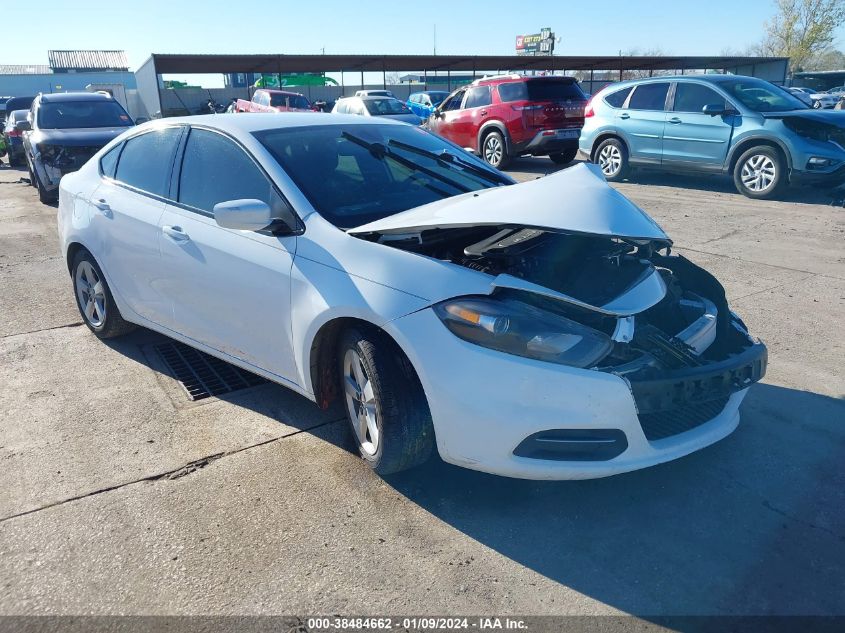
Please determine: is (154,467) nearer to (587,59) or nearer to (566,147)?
(566,147)

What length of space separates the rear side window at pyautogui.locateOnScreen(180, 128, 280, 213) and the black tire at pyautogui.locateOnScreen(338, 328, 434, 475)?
3.27ft

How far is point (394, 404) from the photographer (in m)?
2.85

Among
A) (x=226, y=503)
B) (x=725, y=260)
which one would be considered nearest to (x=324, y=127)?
(x=226, y=503)

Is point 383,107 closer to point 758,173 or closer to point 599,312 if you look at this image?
point 758,173

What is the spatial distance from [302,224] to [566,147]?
11511 mm

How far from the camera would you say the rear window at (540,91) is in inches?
536

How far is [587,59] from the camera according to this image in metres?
39.5

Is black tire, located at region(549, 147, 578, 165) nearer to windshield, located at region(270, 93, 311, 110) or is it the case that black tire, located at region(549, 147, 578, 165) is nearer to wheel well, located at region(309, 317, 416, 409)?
windshield, located at region(270, 93, 311, 110)

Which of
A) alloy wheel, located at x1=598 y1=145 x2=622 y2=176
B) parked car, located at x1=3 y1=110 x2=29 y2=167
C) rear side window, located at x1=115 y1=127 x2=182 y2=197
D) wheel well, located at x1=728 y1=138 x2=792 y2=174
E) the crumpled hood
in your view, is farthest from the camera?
parked car, located at x1=3 y1=110 x2=29 y2=167

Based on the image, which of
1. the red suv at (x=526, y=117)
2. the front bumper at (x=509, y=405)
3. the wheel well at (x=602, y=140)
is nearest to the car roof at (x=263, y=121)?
the front bumper at (x=509, y=405)

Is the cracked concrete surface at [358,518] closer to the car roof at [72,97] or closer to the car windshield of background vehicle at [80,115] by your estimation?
the car windshield of background vehicle at [80,115]

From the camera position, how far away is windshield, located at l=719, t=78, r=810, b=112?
10133mm

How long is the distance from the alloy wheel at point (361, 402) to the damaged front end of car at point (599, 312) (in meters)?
0.56

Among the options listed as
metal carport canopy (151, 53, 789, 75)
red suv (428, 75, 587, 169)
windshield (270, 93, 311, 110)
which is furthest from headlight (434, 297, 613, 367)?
metal carport canopy (151, 53, 789, 75)
